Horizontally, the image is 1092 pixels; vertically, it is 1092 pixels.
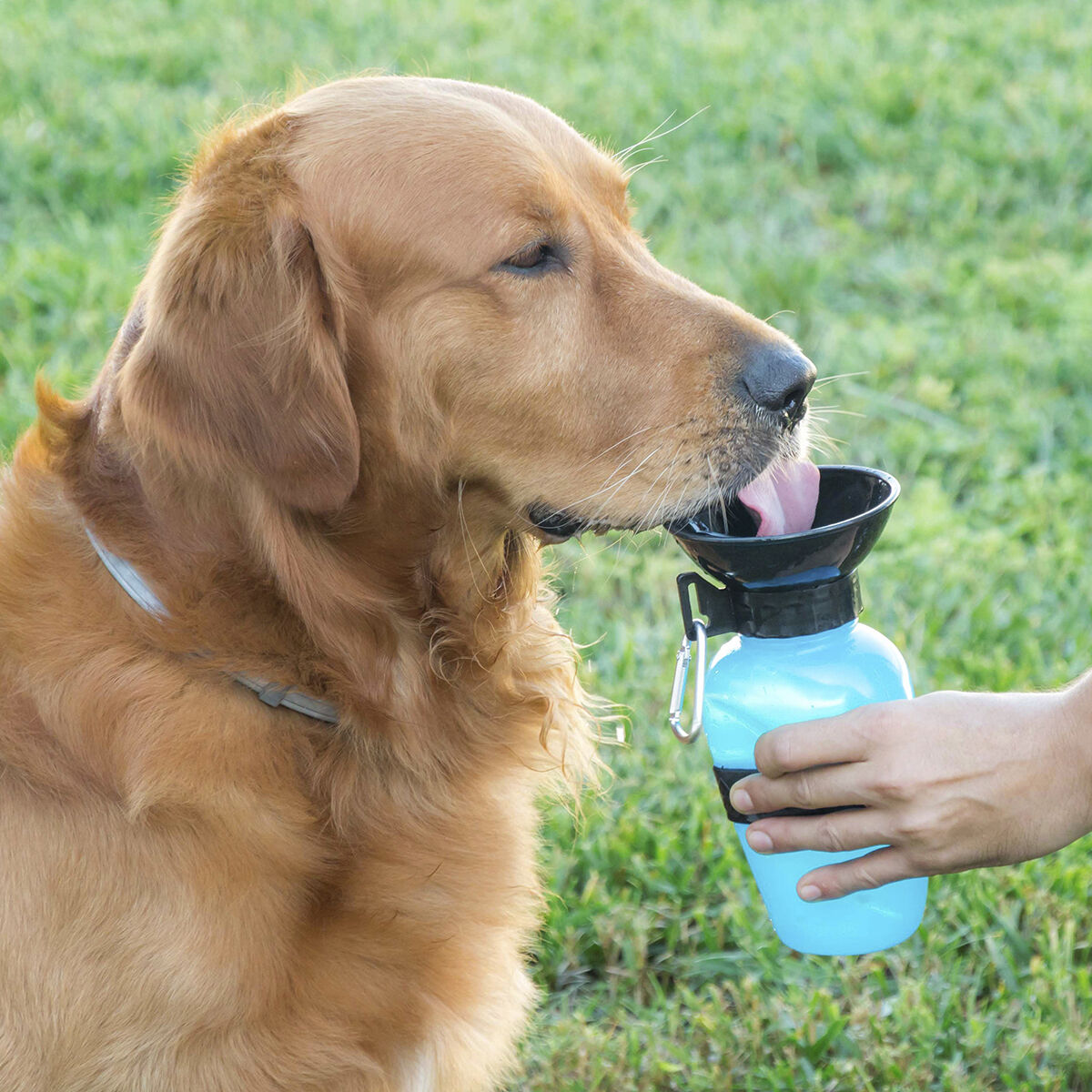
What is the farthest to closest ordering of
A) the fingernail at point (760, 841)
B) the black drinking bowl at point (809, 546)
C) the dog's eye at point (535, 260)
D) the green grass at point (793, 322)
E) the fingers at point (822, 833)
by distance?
the green grass at point (793, 322)
the dog's eye at point (535, 260)
the fingernail at point (760, 841)
the fingers at point (822, 833)
the black drinking bowl at point (809, 546)

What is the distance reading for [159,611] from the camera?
2.36 meters

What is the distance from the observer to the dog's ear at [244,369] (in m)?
2.27

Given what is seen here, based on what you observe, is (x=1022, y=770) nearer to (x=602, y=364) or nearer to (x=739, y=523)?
(x=739, y=523)

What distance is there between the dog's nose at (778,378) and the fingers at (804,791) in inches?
26.9

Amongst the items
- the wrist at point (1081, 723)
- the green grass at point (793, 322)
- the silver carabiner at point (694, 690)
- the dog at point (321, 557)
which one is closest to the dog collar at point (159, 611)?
the dog at point (321, 557)

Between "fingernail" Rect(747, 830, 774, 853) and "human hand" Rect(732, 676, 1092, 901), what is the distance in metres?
0.11

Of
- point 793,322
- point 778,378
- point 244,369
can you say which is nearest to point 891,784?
point 778,378

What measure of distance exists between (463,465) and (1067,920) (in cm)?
192

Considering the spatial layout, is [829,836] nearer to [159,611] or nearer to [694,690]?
[694,690]

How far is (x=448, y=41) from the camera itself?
7.85m

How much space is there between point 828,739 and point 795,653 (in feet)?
0.57

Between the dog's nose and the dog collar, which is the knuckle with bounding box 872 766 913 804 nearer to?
the dog's nose

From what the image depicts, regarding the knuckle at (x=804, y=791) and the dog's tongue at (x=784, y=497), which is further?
the dog's tongue at (x=784, y=497)

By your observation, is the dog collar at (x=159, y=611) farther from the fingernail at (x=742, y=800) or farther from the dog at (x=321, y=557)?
the fingernail at (x=742, y=800)
